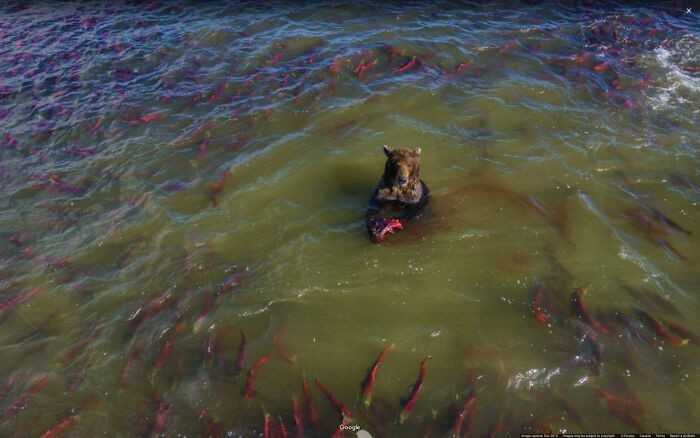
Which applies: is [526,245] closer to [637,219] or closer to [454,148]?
[637,219]

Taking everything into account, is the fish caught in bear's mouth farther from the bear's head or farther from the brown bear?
the bear's head

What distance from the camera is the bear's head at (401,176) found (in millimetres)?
8734

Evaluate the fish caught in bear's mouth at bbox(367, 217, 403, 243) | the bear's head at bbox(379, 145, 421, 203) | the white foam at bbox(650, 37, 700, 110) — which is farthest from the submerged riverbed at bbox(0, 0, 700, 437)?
the bear's head at bbox(379, 145, 421, 203)

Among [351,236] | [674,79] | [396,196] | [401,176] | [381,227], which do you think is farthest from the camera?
[674,79]

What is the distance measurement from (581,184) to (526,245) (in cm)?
257

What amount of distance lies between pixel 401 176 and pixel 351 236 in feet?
5.09

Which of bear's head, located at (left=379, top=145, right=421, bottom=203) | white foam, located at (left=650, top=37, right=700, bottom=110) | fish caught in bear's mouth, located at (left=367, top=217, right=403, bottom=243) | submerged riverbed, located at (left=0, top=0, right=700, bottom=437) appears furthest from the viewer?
white foam, located at (left=650, top=37, right=700, bottom=110)

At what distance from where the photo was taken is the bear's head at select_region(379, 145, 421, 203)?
873cm

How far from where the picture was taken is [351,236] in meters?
9.04

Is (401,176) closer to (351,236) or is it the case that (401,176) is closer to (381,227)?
(381,227)

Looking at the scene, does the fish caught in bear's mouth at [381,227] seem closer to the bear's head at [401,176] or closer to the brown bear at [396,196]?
the brown bear at [396,196]

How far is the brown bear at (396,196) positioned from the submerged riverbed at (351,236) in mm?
296

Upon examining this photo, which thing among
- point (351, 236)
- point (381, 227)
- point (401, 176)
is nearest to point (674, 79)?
point (401, 176)

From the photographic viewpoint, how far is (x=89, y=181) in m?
10.9
